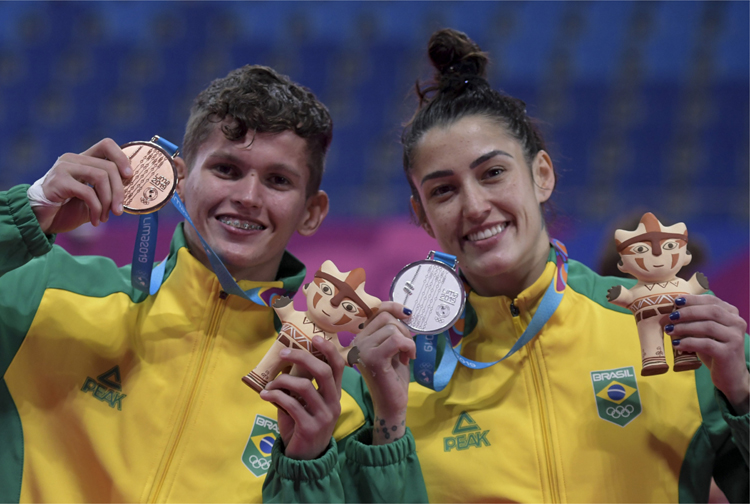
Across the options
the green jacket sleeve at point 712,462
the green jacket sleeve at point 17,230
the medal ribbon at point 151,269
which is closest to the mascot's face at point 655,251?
the green jacket sleeve at point 712,462

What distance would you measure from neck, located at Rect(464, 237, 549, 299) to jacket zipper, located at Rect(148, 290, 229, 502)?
88cm

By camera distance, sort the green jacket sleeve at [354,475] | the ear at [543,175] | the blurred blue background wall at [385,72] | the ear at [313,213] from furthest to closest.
A: the blurred blue background wall at [385,72]
the ear at [313,213]
the ear at [543,175]
the green jacket sleeve at [354,475]

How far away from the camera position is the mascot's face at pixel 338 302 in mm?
1763

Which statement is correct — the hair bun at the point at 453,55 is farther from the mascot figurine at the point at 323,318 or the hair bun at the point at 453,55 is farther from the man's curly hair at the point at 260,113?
the mascot figurine at the point at 323,318

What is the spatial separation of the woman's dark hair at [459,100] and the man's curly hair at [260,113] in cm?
34

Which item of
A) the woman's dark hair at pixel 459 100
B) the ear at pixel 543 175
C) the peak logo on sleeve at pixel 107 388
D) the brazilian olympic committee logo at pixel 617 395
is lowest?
the peak logo on sleeve at pixel 107 388

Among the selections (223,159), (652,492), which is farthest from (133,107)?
(652,492)

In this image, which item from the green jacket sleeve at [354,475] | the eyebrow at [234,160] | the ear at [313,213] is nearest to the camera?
the green jacket sleeve at [354,475]

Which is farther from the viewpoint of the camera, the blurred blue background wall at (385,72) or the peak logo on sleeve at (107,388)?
the blurred blue background wall at (385,72)

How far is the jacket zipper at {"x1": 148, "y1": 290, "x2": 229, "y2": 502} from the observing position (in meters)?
1.94

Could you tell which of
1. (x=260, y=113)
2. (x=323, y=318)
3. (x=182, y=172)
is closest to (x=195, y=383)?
(x=323, y=318)

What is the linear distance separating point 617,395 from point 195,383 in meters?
1.34

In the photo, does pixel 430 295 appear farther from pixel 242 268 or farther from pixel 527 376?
pixel 242 268

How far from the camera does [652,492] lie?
1.93 meters
